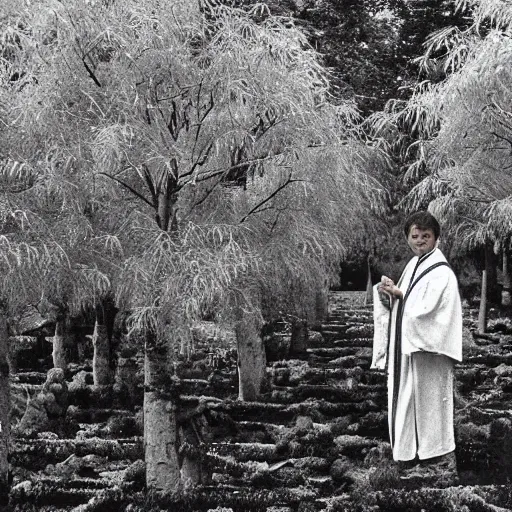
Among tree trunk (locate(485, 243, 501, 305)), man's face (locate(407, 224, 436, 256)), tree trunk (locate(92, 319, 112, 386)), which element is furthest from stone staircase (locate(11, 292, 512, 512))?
tree trunk (locate(485, 243, 501, 305))

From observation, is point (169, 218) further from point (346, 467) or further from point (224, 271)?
point (346, 467)

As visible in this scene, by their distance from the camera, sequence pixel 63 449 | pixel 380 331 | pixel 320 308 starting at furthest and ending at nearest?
1. pixel 320 308
2. pixel 63 449
3. pixel 380 331

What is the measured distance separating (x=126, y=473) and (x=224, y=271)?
8.10 feet

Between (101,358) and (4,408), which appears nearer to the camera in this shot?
(4,408)

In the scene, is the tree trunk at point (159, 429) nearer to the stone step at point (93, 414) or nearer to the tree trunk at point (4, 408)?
the tree trunk at point (4, 408)

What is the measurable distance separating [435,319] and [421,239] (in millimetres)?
431

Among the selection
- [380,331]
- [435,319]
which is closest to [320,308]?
[380,331]

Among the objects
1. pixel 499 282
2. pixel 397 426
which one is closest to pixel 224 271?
pixel 397 426

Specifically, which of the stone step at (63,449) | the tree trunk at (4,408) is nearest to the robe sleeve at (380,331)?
the tree trunk at (4,408)

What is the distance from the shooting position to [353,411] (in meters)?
12.3

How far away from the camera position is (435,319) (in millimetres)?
4789

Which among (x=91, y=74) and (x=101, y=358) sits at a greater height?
(x=91, y=74)

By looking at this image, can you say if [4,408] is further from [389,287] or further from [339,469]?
[389,287]

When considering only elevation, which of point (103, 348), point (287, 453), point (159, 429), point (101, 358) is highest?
point (103, 348)
